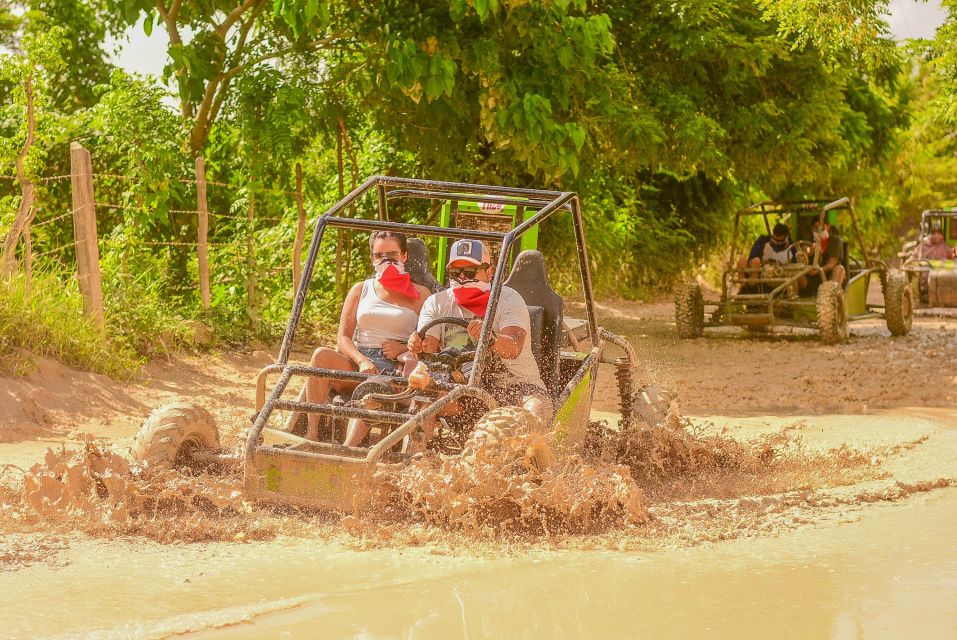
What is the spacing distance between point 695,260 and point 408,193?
17.1 metres

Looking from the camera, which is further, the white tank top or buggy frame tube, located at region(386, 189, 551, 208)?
buggy frame tube, located at region(386, 189, 551, 208)

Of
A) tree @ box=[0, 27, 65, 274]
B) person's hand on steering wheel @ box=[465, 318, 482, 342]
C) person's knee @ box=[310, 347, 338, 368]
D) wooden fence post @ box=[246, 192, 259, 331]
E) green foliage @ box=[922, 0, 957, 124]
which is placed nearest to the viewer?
person's hand on steering wheel @ box=[465, 318, 482, 342]

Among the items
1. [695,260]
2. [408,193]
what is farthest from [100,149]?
[695,260]

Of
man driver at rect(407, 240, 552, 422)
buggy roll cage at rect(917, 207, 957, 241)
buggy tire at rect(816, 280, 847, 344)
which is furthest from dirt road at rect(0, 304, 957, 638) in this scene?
buggy roll cage at rect(917, 207, 957, 241)

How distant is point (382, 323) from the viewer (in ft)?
24.2

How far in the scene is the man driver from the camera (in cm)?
679

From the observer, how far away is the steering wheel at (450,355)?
22.1ft

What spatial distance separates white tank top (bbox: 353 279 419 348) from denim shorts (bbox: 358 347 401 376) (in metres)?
0.03

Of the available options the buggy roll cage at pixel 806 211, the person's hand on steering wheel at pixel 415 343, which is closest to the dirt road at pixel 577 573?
the person's hand on steering wheel at pixel 415 343

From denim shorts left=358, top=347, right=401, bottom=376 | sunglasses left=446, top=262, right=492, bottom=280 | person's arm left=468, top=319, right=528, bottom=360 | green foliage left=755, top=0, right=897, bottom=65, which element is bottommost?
denim shorts left=358, top=347, right=401, bottom=376

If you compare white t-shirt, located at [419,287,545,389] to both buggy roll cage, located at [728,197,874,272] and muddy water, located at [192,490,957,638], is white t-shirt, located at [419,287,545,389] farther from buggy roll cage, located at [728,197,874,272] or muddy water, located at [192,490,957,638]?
buggy roll cage, located at [728,197,874,272]

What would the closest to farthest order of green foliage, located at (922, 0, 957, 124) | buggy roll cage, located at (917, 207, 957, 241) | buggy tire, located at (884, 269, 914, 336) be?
green foliage, located at (922, 0, 957, 124), buggy tire, located at (884, 269, 914, 336), buggy roll cage, located at (917, 207, 957, 241)

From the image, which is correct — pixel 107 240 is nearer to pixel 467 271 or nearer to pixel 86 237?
pixel 86 237

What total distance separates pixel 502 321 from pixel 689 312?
996cm
